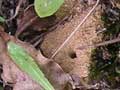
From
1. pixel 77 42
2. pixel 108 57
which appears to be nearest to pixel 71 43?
pixel 77 42

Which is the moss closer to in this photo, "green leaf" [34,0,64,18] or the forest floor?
the forest floor

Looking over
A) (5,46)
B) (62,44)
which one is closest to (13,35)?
(5,46)

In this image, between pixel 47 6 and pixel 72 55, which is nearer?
pixel 47 6

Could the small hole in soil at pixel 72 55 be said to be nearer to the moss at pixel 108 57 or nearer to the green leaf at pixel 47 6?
the moss at pixel 108 57

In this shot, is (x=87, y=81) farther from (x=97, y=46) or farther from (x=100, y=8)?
(x=100, y=8)

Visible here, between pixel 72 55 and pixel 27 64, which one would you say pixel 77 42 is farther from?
pixel 27 64

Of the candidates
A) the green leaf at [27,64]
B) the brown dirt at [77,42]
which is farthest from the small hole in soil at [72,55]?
the green leaf at [27,64]
